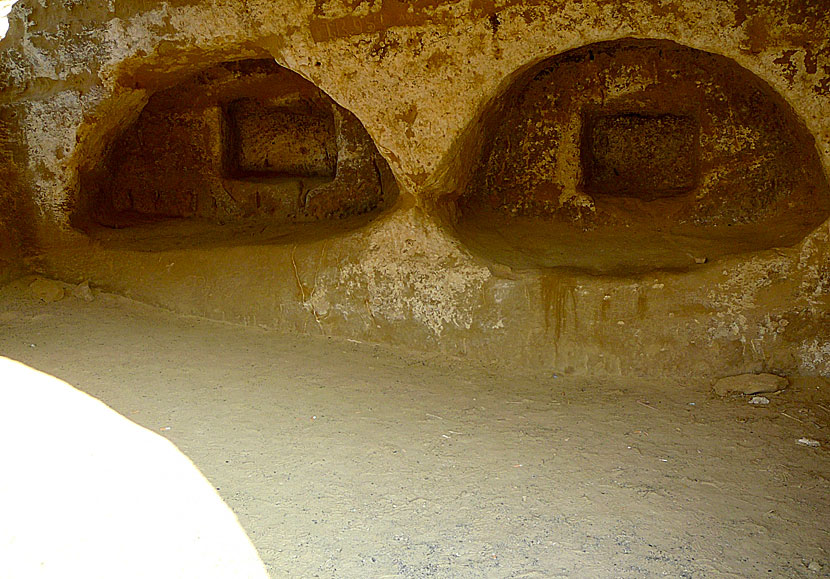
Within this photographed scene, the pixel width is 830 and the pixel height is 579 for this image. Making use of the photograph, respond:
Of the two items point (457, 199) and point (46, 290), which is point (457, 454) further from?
point (46, 290)

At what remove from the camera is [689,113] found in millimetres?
4098

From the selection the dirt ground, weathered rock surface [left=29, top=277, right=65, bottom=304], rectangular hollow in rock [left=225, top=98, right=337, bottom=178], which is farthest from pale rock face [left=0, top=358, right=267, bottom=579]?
rectangular hollow in rock [left=225, top=98, right=337, bottom=178]

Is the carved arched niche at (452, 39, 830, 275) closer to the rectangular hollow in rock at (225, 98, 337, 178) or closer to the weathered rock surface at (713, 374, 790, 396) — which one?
the weathered rock surface at (713, 374, 790, 396)

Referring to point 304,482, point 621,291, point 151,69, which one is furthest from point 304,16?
point 304,482

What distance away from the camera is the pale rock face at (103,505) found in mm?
2100

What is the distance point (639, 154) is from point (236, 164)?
2.66m

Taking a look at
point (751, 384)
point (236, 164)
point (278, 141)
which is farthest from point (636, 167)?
point (236, 164)

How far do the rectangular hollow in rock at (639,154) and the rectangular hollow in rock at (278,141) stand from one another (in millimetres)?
1709

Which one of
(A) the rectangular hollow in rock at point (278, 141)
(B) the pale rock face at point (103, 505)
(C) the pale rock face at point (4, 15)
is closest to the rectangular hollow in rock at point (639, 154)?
(A) the rectangular hollow in rock at point (278, 141)

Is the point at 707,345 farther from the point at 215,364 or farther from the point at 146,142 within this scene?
the point at 146,142

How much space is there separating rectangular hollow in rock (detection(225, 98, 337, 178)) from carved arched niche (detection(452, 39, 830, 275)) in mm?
1258

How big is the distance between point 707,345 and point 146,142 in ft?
12.3

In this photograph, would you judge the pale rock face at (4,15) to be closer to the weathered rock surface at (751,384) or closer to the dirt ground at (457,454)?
the dirt ground at (457,454)

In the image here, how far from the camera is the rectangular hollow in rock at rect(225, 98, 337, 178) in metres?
5.09
